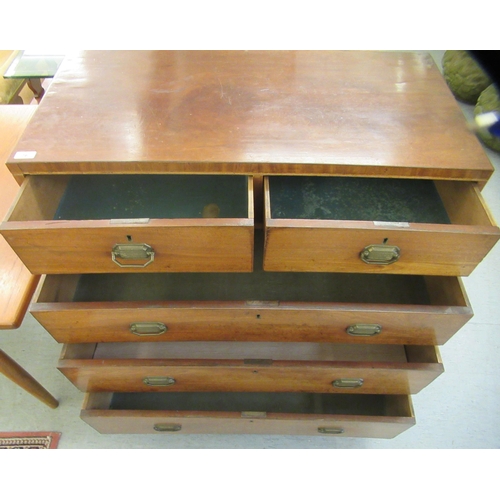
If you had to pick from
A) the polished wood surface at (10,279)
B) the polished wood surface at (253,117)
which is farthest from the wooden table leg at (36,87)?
the polished wood surface at (253,117)

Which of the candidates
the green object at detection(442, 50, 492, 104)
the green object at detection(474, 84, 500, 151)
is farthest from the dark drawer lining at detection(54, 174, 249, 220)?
the green object at detection(442, 50, 492, 104)

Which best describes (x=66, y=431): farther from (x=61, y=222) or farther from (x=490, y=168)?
(x=490, y=168)

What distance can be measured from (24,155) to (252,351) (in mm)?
627

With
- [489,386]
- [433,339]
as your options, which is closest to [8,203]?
[433,339]

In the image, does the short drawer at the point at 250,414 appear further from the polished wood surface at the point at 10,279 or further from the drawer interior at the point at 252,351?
the polished wood surface at the point at 10,279

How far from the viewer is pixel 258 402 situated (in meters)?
1.07

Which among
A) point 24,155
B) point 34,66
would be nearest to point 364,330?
point 24,155

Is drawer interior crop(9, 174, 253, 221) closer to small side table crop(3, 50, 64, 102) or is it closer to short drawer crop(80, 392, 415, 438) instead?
short drawer crop(80, 392, 415, 438)

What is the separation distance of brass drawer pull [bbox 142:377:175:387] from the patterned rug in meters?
0.39

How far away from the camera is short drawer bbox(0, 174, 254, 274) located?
665 millimetres

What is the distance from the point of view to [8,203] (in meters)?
0.94

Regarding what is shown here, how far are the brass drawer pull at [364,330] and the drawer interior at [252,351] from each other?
0.17 m

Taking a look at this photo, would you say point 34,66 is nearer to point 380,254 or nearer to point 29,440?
point 29,440

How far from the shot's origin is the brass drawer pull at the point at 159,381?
3.03ft
